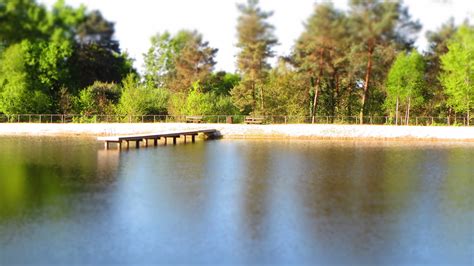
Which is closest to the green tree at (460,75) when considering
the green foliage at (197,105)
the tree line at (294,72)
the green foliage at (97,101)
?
the tree line at (294,72)

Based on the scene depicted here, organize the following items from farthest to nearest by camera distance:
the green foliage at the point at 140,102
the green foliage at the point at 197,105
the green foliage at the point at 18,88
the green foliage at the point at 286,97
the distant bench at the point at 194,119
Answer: the green foliage at the point at 18,88 < the green foliage at the point at 286,97 < the green foliage at the point at 197,105 < the green foliage at the point at 140,102 < the distant bench at the point at 194,119

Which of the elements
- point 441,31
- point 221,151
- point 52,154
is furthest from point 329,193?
point 441,31

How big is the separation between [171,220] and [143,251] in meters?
3.08

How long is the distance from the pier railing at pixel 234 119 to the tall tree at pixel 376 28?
216 centimetres

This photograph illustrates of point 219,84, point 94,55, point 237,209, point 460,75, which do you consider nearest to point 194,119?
point 219,84

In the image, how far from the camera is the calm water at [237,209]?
14078 millimetres

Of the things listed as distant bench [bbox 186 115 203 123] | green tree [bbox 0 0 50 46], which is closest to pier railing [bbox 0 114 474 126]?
distant bench [bbox 186 115 203 123]

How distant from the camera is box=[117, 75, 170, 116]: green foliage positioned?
53.2 metres

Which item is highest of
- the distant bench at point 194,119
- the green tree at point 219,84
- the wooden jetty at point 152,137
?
the green tree at point 219,84

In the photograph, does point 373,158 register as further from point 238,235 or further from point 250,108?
point 250,108

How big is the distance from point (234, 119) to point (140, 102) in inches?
353

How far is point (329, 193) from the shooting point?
70.4ft

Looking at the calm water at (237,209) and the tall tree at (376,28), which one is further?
the tall tree at (376,28)

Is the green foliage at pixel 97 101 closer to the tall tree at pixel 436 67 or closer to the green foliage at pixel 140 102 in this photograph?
the green foliage at pixel 140 102
